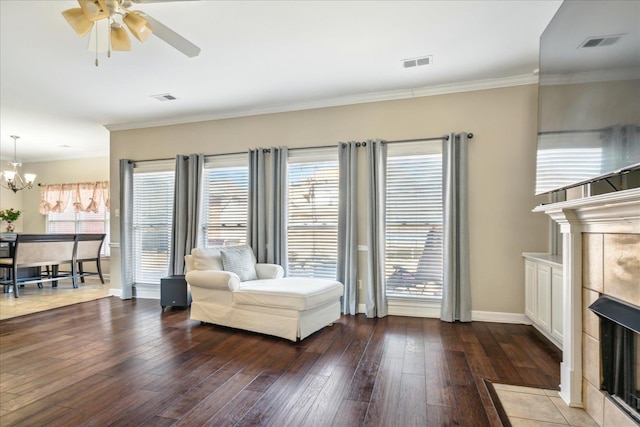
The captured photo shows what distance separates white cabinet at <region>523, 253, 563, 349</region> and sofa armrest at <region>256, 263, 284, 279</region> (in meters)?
2.80

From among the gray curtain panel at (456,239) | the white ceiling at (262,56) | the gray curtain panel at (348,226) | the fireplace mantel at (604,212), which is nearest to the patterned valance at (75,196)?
the white ceiling at (262,56)

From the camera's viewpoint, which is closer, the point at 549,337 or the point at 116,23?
the point at 116,23

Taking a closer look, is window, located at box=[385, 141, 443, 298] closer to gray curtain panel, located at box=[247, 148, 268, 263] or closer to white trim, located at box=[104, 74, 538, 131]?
white trim, located at box=[104, 74, 538, 131]

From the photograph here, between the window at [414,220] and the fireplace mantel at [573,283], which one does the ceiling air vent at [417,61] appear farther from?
the fireplace mantel at [573,283]

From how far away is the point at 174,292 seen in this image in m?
4.63

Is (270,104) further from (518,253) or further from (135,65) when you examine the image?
(518,253)

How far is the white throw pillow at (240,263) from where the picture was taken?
403 cm

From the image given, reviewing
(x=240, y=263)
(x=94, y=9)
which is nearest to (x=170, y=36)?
(x=94, y=9)

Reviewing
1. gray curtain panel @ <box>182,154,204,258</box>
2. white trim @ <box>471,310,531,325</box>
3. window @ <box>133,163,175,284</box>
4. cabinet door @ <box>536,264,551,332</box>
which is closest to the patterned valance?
window @ <box>133,163,175,284</box>

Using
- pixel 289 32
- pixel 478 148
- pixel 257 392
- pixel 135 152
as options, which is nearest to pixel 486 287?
pixel 478 148

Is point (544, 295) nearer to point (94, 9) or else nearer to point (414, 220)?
point (414, 220)

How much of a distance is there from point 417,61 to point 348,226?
2.01 m

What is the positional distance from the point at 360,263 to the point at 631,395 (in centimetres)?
284

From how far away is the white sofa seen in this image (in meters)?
3.36
